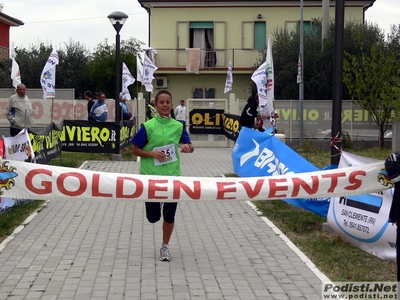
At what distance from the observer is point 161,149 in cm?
753

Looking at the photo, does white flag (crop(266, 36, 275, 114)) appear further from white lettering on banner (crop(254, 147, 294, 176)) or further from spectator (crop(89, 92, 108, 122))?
spectator (crop(89, 92, 108, 122))

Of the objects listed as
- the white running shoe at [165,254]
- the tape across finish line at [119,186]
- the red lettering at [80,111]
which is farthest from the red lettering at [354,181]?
the red lettering at [80,111]

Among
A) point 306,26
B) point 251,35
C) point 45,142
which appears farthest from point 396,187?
point 251,35

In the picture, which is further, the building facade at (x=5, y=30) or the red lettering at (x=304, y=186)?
the building facade at (x=5, y=30)

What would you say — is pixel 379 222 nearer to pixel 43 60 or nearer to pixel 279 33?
pixel 279 33

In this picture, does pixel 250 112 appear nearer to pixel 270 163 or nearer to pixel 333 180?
pixel 270 163

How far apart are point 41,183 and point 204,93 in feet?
109

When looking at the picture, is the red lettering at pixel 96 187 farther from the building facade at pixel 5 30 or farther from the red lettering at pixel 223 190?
the building facade at pixel 5 30

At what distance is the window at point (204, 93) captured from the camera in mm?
40019

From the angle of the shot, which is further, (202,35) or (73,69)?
(73,69)

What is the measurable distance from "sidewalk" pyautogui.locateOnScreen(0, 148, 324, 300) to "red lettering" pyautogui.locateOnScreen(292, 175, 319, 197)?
80 cm

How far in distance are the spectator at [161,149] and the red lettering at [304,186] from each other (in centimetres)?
121

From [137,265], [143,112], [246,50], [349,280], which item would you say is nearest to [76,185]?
[137,265]

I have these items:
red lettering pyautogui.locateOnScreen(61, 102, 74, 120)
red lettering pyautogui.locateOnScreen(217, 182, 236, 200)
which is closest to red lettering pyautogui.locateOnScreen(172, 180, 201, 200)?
red lettering pyautogui.locateOnScreen(217, 182, 236, 200)
